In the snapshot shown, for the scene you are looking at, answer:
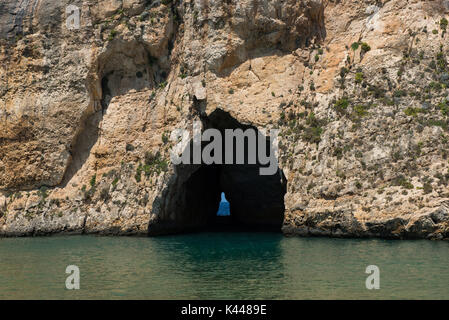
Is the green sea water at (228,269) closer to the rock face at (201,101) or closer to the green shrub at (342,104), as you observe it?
the rock face at (201,101)

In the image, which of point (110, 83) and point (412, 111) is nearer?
point (412, 111)

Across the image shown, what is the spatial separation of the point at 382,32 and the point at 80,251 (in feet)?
78.5

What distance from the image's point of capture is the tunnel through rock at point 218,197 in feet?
126

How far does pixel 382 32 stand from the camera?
3650cm

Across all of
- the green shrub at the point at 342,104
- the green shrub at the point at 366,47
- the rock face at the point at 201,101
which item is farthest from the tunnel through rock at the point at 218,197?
the green shrub at the point at 366,47

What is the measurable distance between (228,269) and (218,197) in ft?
99.5

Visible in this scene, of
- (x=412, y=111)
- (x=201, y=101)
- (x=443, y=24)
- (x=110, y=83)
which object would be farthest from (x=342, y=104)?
(x=110, y=83)

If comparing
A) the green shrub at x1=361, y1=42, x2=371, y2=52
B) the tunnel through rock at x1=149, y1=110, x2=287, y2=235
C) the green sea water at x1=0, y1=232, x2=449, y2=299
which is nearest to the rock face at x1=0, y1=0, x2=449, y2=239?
the green shrub at x1=361, y1=42, x2=371, y2=52

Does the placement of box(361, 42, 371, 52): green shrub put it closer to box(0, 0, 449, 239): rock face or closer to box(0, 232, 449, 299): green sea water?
box(0, 0, 449, 239): rock face

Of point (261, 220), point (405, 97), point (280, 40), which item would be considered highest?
point (280, 40)

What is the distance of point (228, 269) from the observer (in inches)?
867

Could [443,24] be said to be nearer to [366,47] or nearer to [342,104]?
[366,47]
